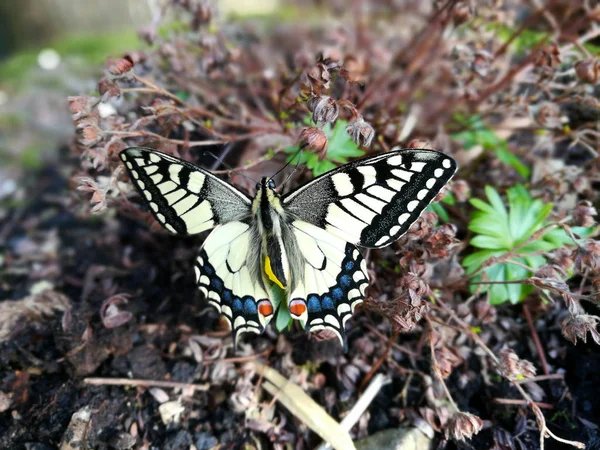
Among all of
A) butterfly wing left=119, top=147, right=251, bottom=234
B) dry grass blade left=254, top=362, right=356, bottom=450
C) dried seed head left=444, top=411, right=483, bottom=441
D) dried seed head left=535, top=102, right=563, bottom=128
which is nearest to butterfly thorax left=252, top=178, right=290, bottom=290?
butterfly wing left=119, top=147, right=251, bottom=234

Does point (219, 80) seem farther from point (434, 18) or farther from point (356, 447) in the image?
point (356, 447)

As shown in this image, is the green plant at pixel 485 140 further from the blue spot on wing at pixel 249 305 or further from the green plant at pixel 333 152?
the blue spot on wing at pixel 249 305

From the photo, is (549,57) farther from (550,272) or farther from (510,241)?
(550,272)

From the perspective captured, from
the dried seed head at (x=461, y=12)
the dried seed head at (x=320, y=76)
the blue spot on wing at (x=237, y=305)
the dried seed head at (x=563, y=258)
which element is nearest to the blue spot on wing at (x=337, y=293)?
the blue spot on wing at (x=237, y=305)

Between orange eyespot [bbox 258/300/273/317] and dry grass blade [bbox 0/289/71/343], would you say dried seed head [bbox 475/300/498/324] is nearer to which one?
orange eyespot [bbox 258/300/273/317]

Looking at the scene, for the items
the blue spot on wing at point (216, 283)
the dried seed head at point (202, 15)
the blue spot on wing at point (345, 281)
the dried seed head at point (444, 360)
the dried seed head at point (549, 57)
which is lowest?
the dried seed head at point (444, 360)

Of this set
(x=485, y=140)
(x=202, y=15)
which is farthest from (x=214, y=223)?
(x=485, y=140)

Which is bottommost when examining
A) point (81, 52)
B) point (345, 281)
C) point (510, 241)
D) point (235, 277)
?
point (81, 52)
